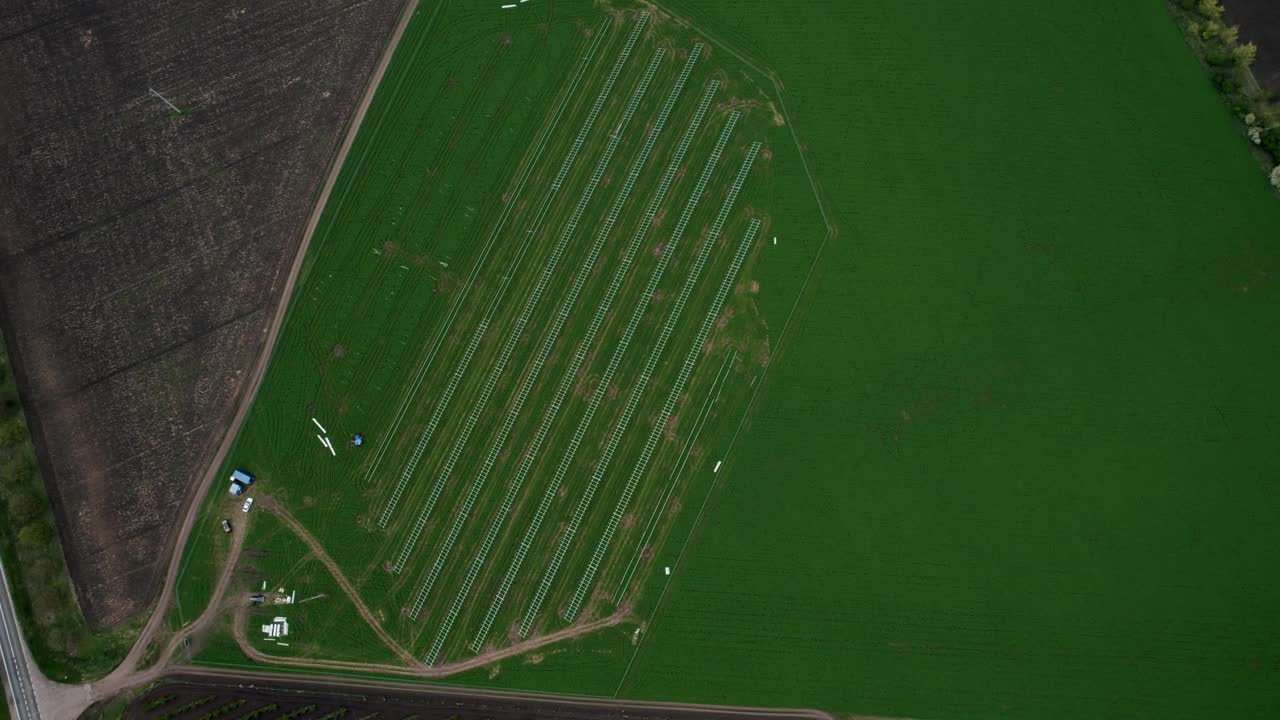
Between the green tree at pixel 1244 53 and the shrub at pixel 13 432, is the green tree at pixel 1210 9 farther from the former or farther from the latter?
the shrub at pixel 13 432

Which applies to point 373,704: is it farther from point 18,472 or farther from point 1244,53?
point 1244,53

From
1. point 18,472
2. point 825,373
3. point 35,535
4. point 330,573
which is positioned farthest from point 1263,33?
point 18,472

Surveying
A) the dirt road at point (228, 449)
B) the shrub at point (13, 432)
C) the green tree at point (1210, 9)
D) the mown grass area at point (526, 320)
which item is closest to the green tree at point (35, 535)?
the shrub at point (13, 432)

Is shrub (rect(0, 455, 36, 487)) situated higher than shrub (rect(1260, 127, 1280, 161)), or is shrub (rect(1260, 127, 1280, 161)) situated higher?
shrub (rect(1260, 127, 1280, 161))

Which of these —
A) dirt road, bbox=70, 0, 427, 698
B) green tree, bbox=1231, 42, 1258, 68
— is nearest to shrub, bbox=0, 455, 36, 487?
dirt road, bbox=70, 0, 427, 698

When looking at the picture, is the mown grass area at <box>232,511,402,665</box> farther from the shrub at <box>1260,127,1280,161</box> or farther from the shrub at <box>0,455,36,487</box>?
the shrub at <box>1260,127,1280,161</box>
